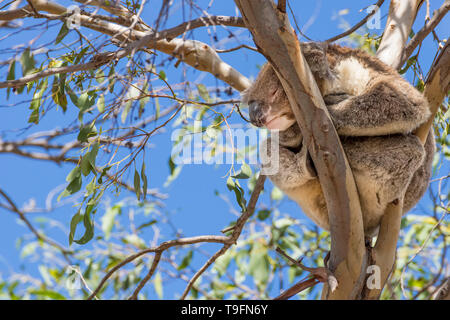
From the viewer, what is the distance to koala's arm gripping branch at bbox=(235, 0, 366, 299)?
1.97 m

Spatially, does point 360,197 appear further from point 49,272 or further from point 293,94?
point 49,272

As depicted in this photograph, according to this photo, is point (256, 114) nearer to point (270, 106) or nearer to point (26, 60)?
point (270, 106)

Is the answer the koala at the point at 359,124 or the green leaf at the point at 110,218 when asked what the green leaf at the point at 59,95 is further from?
the green leaf at the point at 110,218

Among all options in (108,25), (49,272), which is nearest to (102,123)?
(108,25)

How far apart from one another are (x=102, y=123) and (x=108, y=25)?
0.72 metres

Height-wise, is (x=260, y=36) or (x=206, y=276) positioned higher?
(x=260, y=36)

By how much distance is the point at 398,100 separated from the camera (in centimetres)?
256

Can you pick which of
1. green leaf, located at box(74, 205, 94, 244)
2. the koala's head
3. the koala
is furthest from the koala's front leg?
green leaf, located at box(74, 205, 94, 244)

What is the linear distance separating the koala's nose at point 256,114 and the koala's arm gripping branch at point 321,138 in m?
0.51

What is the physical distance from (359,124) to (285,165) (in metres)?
0.44

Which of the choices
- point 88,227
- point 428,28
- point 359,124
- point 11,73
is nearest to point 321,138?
point 359,124
